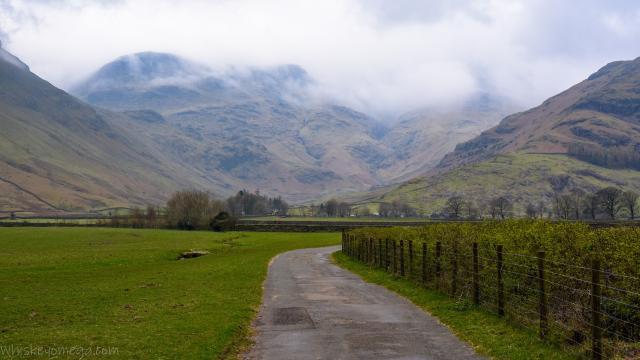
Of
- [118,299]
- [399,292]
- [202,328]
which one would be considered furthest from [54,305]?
[399,292]

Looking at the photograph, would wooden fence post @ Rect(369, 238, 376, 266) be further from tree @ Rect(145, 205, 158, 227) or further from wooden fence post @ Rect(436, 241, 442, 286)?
tree @ Rect(145, 205, 158, 227)

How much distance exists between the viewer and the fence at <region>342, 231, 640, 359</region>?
1578 cm

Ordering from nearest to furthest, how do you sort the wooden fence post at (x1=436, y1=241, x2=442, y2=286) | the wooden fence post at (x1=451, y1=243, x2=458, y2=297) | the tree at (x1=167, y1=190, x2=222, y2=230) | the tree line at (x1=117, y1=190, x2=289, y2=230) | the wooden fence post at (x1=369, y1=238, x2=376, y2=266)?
the wooden fence post at (x1=451, y1=243, x2=458, y2=297)
the wooden fence post at (x1=436, y1=241, x2=442, y2=286)
the wooden fence post at (x1=369, y1=238, x2=376, y2=266)
the tree line at (x1=117, y1=190, x2=289, y2=230)
the tree at (x1=167, y1=190, x2=222, y2=230)

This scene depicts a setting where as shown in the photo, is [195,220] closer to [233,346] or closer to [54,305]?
[54,305]

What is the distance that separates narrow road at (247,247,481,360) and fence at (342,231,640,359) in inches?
106

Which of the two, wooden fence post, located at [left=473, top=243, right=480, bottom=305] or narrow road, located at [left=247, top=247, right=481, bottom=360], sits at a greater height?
Result: wooden fence post, located at [left=473, top=243, right=480, bottom=305]

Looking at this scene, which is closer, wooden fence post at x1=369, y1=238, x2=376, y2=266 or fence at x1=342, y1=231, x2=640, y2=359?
fence at x1=342, y1=231, x2=640, y2=359

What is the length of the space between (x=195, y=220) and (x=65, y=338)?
15603 cm

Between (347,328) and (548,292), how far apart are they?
688 cm

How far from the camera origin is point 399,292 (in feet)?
101

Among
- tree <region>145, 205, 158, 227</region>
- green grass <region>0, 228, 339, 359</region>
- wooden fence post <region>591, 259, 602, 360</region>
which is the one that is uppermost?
tree <region>145, 205, 158, 227</region>

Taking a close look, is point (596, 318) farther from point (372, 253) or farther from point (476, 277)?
point (372, 253)

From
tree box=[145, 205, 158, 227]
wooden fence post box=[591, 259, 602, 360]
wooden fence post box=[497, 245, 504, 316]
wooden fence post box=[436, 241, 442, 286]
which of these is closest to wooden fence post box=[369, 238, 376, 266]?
wooden fence post box=[436, 241, 442, 286]

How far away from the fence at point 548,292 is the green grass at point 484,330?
483 mm
